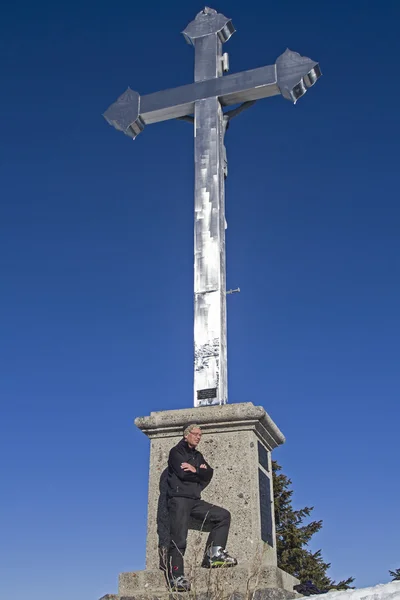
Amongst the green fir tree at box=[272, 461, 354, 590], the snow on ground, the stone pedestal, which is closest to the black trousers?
the stone pedestal

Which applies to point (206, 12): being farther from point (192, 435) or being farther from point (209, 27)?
point (192, 435)

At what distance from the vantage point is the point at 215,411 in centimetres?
586

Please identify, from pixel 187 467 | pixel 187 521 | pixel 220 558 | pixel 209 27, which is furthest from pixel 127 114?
pixel 220 558

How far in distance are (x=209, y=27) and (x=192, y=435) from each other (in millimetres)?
4863

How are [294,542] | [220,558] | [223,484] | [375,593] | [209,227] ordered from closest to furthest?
[375,593] < [220,558] < [223,484] < [209,227] < [294,542]

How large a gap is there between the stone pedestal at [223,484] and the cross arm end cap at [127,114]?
361cm

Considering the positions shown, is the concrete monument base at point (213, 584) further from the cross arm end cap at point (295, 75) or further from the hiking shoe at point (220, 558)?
the cross arm end cap at point (295, 75)

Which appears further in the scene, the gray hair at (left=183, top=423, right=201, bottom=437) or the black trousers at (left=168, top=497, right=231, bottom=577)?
the gray hair at (left=183, top=423, right=201, bottom=437)

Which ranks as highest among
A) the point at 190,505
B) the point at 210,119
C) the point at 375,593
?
the point at 210,119

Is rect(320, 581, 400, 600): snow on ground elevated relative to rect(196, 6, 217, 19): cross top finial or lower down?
lower down

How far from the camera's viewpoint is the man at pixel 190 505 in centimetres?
525

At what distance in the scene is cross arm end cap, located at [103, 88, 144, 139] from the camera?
8.04m

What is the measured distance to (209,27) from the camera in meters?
7.99

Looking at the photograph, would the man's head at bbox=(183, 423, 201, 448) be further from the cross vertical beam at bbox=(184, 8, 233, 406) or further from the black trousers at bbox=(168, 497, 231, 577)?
the cross vertical beam at bbox=(184, 8, 233, 406)
